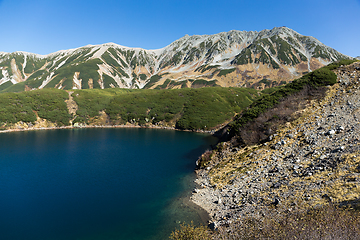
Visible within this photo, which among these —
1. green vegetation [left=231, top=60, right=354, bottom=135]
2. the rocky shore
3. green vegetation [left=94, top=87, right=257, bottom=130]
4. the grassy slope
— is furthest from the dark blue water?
green vegetation [left=94, top=87, right=257, bottom=130]

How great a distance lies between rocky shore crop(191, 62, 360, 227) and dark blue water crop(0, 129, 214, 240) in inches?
176

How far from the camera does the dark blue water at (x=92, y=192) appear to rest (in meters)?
20.2

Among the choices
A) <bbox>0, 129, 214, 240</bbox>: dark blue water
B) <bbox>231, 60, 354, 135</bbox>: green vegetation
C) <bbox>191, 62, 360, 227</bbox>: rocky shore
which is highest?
<bbox>231, 60, 354, 135</bbox>: green vegetation

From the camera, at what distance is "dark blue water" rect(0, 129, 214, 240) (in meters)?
20.2

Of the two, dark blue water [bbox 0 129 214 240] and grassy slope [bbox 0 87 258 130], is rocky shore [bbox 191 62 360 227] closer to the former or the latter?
dark blue water [bbox 0 129 214 240]

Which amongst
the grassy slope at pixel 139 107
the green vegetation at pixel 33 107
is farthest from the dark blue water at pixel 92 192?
the grassy slope at pixel 139 107

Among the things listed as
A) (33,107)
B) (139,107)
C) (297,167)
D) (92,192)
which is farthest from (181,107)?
(297,167)

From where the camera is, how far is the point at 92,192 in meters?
27.8

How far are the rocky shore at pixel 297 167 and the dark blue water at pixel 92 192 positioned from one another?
4.46 metres

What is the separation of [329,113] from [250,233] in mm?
27272

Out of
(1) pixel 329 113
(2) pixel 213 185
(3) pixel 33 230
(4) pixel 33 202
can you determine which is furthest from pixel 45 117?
(1) pixel 329 113

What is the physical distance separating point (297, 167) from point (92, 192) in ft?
91.0

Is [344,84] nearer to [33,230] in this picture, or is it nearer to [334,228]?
[334,228]

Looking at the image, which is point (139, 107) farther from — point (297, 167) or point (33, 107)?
point (297, 167)
